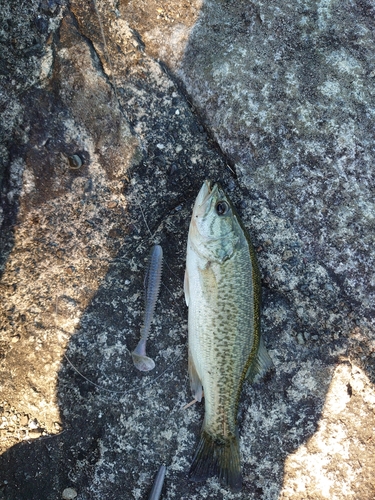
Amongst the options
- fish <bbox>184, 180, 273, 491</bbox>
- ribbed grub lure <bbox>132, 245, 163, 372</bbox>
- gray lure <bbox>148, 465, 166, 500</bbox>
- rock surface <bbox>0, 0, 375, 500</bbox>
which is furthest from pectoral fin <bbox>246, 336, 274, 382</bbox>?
gray lure <bbox>148, 465, 166, 500</bbox>

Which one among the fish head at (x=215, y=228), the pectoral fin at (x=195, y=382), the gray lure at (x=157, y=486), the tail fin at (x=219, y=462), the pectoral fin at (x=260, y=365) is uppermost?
the fish head at (x=215, y=228)

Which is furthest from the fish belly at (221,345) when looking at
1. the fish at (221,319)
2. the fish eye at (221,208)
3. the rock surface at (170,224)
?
the fish eye at (221,208)

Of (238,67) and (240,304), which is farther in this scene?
(238,67)

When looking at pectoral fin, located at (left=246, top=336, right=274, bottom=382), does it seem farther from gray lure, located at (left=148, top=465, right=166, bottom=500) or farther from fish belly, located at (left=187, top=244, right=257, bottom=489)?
gray lure, located at (left=148, top=465, right=166, bottom=500)

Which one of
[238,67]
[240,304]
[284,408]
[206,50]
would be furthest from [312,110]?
[284,408]

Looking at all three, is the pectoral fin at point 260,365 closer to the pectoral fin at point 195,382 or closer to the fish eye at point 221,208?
the pectoral fin at point 195,382

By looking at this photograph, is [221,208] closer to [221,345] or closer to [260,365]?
[221,345]

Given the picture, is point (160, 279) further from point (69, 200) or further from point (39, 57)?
point (39, 57)
